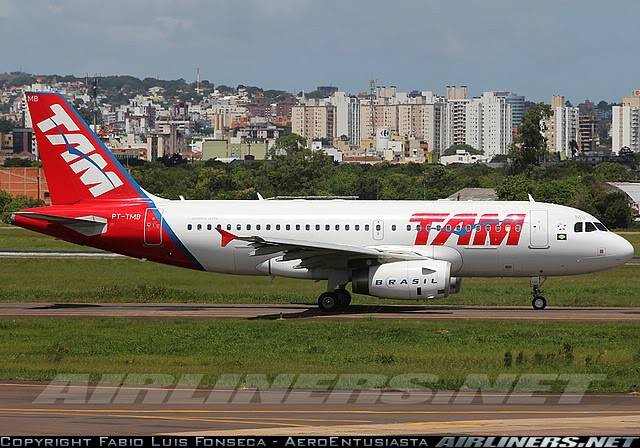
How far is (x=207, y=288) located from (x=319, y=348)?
16.9m

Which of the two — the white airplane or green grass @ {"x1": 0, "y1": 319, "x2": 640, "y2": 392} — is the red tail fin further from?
green grass @ {"x1": 0, "y1": 319, "x2": 640, "y2": 392}

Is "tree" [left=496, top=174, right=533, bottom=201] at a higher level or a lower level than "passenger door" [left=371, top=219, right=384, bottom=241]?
lower

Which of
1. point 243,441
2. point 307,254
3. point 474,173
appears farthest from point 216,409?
Answer: point 474,173

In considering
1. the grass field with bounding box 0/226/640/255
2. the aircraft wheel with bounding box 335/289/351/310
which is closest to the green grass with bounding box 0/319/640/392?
the aircraft wheel with bounding box 335/289/351/310

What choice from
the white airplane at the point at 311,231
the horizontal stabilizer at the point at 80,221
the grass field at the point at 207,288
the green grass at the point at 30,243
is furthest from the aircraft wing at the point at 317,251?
the green grass at the point at 30,243

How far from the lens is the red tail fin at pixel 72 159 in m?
44.8

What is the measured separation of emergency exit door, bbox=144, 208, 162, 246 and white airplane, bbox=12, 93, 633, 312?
3 centimetres

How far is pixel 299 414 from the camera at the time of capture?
21.0 metres

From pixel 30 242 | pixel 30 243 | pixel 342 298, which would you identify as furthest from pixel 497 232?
pixel 30 242

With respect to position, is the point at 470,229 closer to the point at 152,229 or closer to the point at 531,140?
the point at 152,229

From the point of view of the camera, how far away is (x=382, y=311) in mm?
42500

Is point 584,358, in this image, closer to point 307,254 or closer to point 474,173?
point 307,254

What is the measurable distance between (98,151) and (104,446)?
1176 inches

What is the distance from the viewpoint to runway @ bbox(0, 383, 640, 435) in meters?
19.1
